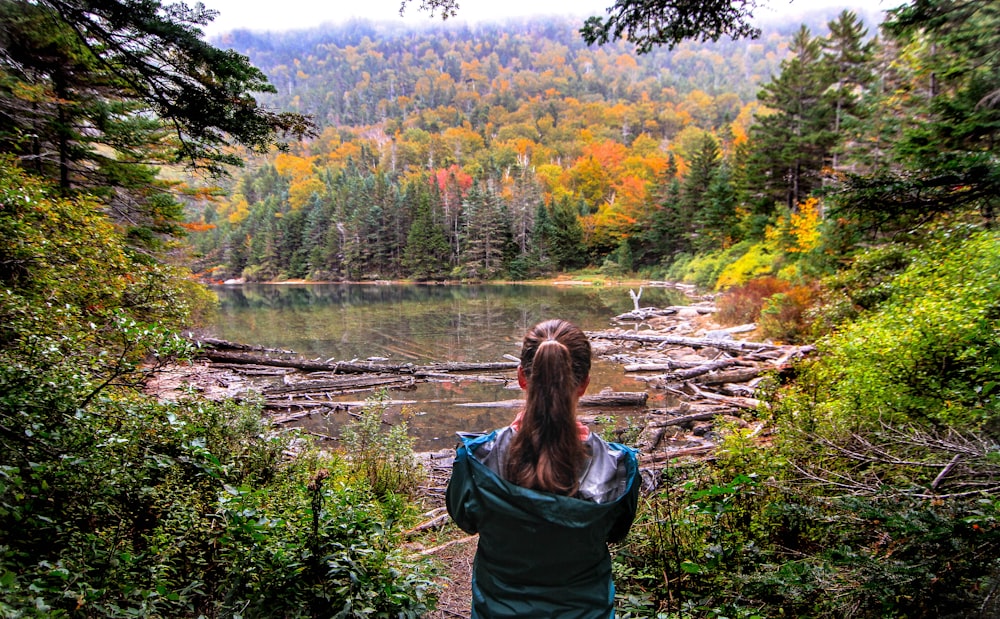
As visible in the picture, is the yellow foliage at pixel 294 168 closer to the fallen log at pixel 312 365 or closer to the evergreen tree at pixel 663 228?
the evergreen tree at pixel 663 228

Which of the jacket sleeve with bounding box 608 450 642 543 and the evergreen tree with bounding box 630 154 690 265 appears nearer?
the jacket sleeve with bounding box 608 450 642 543

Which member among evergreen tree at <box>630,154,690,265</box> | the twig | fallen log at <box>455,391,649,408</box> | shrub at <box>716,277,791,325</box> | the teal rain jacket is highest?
evergreen tree at <box>630,154,690,265</box>

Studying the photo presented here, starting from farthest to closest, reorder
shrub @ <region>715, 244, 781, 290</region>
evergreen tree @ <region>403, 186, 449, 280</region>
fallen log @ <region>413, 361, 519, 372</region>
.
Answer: evergreen tree @ <region>403, 186, 449, 280</region>, shrub @ <region>715, 244, 781, 290</region>, fallen log @ <region>413, 361, 519, 372</region>

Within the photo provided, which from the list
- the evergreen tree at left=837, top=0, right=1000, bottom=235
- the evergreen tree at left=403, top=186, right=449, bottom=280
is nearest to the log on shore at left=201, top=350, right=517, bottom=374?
the evergreen tree at left=837, top=0, right=1000, bottom=235

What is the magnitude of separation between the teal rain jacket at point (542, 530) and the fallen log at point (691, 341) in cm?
1248

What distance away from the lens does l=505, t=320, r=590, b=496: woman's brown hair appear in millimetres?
1502

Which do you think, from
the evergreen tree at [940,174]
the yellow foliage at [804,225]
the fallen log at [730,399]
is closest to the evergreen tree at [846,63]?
the yellow foliage at [804,225]

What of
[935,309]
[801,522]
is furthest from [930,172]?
[801,522]

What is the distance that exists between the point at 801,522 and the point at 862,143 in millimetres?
20068

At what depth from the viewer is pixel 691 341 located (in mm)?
15227

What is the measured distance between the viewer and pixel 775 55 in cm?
16500

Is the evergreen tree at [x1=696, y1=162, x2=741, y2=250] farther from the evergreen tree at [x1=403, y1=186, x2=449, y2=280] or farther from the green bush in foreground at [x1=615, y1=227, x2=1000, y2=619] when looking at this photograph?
the green bush in foreground at [x1=615, y1=227, x2=1000, y2=619]

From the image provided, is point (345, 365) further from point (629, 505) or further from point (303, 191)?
point (303, 191)

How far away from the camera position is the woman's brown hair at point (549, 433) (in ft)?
4.93
